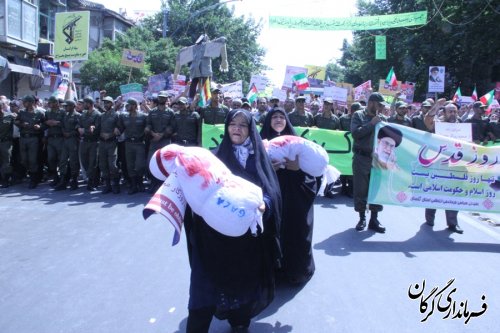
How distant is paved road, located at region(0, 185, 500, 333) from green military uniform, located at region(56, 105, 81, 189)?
2204mm

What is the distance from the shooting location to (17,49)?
19328 mm

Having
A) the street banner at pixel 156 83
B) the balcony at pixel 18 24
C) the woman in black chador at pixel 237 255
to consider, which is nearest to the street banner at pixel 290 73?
the street banner at pixel 156 83

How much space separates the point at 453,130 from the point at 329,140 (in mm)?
2549

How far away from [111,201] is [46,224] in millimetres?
1804

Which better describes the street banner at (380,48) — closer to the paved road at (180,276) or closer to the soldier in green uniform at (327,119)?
the soldier in green uniform at (327,119)

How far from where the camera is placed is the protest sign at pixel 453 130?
23.4 feet

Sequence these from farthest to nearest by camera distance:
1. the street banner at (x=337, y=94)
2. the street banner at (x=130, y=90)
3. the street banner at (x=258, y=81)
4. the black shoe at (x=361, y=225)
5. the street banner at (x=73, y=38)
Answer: the street banner at (x=258, y=81)
the street banner at (x=337, y=94)
the street banner at (x=130, y=90)
the street banner at (x=73, y=38)
the black shoe at (x=361, y=225)

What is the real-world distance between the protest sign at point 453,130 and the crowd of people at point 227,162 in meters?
0.14

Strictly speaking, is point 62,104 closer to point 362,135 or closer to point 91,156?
point 91,156

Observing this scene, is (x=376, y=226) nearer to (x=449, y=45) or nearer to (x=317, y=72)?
(x=317, y=72)

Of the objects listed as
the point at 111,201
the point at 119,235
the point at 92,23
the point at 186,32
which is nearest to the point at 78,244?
the point at 119,235

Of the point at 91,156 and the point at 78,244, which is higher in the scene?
the point at 91,156

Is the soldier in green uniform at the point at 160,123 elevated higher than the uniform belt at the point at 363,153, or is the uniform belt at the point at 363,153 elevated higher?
the soldier in green uniform at the point at 160,123

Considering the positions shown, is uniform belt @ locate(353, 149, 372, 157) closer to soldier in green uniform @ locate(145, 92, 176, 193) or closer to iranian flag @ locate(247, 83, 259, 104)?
soldier in green uniform @ locate(145, 92, 176, 193)
